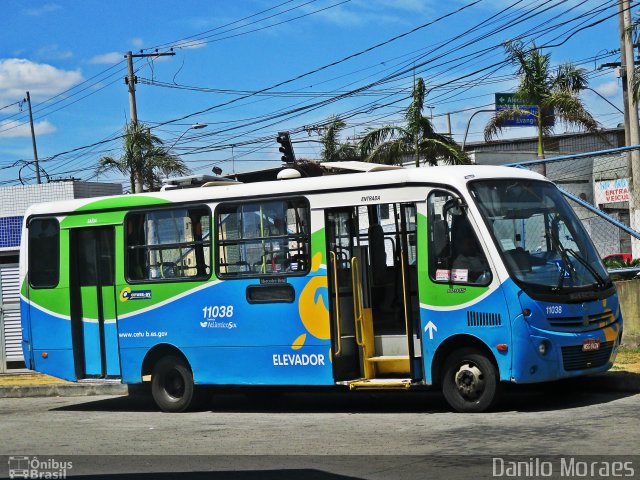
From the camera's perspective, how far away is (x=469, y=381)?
11.8m

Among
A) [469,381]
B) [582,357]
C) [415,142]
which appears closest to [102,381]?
[469,381]

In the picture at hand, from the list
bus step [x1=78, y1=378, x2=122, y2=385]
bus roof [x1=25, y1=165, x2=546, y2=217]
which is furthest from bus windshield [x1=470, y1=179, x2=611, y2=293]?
bus step [x1=78, y1=378, x2=122, y2=385]

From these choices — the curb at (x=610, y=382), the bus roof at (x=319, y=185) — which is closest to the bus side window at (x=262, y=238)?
the bus roof at (x=319, y=185)

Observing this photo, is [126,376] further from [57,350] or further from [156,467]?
[156,467]

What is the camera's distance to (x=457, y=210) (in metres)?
11.9

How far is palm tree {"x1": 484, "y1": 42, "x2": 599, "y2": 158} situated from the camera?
94.1 feet

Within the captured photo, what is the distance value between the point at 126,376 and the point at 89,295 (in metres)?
1.33

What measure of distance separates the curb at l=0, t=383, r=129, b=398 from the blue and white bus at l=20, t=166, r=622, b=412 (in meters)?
2.28

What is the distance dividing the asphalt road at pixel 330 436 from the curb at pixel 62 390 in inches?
78.8

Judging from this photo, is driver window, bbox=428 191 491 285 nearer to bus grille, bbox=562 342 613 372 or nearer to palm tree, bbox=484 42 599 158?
bus grille, bbox=562 342 613 372

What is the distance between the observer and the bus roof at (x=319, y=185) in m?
12.1

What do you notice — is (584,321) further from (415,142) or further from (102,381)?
(415,142)

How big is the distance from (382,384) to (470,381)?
1.10 meters

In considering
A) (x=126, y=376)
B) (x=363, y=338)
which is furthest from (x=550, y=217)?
(x=126, y=376)
